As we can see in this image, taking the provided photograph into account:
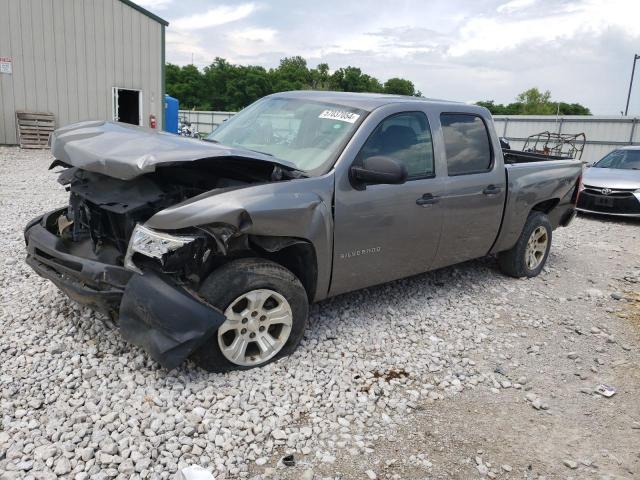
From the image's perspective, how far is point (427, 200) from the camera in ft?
13.9

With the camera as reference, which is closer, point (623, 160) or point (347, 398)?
point (347, 398)

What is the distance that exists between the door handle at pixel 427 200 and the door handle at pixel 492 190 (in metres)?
0.75

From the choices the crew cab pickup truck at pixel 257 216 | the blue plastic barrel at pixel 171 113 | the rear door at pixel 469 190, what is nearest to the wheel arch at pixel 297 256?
the crew cab pickup truck at pixel 257 216

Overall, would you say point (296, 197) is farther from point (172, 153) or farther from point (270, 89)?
point (270, 89)

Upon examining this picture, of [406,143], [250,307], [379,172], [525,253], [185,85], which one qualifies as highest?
[185,85]

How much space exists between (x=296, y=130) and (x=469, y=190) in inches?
65.4

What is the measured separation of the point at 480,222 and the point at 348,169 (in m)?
1.80

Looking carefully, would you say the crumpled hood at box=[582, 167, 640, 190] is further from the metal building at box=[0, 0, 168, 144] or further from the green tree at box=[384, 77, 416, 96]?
the green tree at box=[384, 77, 416, 96]

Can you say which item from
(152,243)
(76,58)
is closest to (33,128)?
(76,58)

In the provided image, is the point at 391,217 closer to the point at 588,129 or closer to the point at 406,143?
the point at 406,143

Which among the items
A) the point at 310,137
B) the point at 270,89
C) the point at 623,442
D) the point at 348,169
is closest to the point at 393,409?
the point at 623,442

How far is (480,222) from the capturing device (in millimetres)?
4855

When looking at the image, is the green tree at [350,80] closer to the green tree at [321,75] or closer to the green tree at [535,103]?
the green tree at [321,75]

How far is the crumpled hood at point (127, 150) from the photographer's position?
3.04 meters
